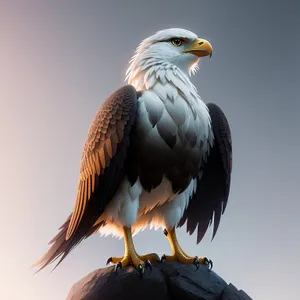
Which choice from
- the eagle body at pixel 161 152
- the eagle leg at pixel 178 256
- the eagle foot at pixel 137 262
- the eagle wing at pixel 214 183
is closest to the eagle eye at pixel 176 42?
the eagle body at pixel 161 152

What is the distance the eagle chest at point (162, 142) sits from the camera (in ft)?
14.5

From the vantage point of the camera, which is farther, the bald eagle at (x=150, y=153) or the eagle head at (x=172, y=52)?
the eagle head at (x=172, y=52)

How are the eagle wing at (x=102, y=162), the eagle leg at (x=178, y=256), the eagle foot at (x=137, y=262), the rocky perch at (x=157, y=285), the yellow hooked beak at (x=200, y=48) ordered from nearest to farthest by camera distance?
the rocky perch at (x=157, y=285)
the eagle foot at (x=137, y=262)
the eagle wing at (x=102, y=162)
the eagle leg at (x=178, y=256)
the yellow hooked beak at (x=200, y=48)

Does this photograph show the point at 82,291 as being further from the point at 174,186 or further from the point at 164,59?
the point at 164,59

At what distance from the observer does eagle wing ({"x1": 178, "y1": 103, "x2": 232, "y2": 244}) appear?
16.4 ft

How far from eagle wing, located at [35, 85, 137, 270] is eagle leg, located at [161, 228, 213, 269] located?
2.56 ft

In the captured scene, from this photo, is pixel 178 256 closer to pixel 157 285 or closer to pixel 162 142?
pixel 157 285

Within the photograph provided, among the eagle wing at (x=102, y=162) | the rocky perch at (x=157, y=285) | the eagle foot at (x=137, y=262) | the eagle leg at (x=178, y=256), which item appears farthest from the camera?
the eagle leg at (x=178, y=256)

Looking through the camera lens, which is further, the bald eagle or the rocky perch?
the bald eagle

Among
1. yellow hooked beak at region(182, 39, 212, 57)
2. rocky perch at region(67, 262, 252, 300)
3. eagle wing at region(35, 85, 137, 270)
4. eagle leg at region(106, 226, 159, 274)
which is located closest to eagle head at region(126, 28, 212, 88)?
yellow hooked beak at region(182, 39, 212, 57)

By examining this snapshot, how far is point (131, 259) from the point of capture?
4348 millimetres

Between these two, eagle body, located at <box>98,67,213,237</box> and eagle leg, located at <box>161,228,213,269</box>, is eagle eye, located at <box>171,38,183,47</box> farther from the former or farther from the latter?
eagle leg, located at <box>161,228,213,269</box>

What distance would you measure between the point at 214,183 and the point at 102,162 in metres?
1.40

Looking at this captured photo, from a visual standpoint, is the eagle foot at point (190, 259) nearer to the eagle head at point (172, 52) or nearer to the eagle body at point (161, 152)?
the eagle body at point (161, 152)
